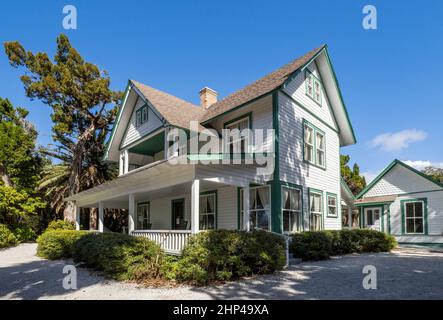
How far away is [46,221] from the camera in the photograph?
28.0 meters

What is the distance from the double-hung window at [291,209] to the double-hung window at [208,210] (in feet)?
10.4

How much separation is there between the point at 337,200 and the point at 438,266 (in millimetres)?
7447

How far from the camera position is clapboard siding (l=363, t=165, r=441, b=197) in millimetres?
19534

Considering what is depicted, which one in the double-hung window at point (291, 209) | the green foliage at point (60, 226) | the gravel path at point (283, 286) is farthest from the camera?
the green foliage at point (60, 226)

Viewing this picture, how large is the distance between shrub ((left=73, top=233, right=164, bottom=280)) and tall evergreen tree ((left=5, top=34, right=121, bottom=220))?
15.4m

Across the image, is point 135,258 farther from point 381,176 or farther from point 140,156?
point 381,176

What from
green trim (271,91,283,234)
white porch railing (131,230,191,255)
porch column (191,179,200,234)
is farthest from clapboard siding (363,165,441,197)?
white porch railing (131,230,191,255)

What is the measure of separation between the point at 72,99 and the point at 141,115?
389 inches

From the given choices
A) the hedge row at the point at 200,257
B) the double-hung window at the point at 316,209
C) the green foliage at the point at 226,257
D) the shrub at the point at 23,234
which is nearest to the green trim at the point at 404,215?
the double-hung window at the point at 316,209

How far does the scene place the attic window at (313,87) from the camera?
16.3 metres

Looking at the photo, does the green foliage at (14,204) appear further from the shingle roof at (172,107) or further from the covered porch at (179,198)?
the shingle roof at (172,107)

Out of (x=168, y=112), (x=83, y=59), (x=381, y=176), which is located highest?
(x=83, y=59)

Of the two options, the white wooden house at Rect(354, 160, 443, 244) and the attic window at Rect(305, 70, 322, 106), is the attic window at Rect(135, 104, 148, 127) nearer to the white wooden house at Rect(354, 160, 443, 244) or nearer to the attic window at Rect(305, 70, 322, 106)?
the attic window at Rect(305, 70, 322, 106)
